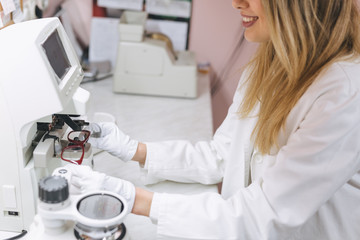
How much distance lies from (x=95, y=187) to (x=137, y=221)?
24 centimetres

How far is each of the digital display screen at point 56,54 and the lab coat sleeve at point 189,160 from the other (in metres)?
0.46

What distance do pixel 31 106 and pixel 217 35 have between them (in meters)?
1.76

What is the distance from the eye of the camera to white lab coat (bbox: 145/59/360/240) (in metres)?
1.00

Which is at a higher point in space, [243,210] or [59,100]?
[59,100]

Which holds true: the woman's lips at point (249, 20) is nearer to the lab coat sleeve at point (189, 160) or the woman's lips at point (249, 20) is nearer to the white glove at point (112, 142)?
the lab coat sleeve at point (189, 160)

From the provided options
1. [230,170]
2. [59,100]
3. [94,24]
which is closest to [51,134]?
[59,100]

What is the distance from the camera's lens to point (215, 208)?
1.08m

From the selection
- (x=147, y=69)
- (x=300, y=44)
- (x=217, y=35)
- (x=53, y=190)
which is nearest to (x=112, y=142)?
(x=53, y=190)

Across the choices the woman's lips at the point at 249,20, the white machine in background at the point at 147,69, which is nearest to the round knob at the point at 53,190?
the woman's lips at the point at 249,20

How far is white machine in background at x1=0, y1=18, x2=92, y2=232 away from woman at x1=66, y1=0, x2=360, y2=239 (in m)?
0.11

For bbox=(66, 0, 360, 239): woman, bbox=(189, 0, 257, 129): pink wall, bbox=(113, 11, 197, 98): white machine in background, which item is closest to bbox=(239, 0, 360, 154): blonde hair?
bbox=(66, 0, 360, 239): woman

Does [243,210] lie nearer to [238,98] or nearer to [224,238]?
[224,238]

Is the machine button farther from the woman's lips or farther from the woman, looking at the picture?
the woman's lips

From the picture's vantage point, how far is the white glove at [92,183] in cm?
100
